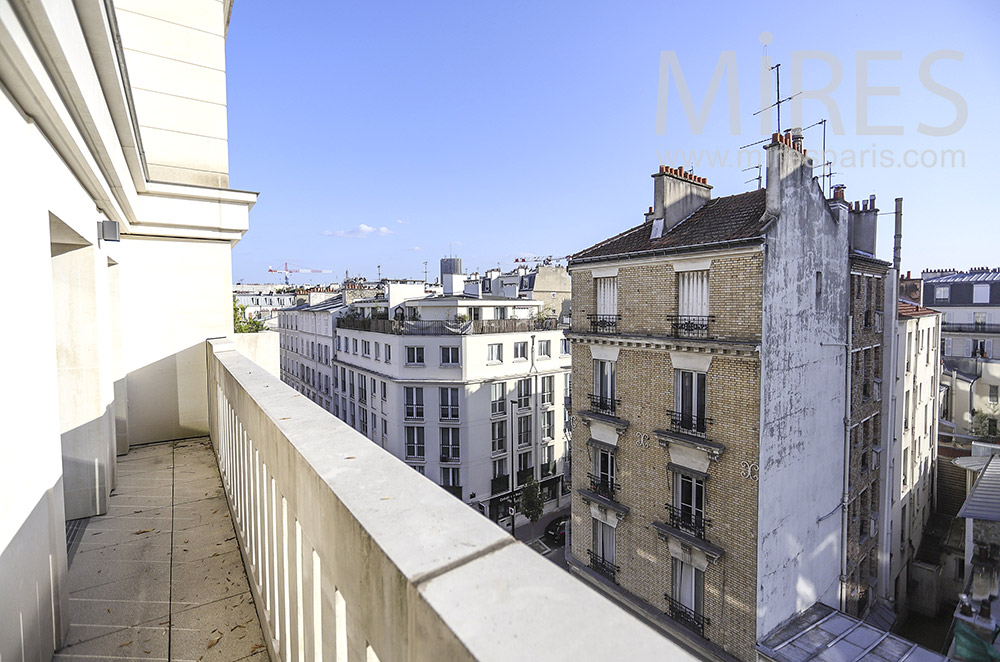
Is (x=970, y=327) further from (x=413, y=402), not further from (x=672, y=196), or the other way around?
(x=413, y=402)

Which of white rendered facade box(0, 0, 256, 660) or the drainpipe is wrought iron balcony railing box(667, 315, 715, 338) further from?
white rendered facade box(0, 0, 256, 660)

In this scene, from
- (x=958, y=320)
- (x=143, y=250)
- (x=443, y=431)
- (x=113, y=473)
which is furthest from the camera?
Result: (x=958, y=320)

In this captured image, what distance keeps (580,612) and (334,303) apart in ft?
145

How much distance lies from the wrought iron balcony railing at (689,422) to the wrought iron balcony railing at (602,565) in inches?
202

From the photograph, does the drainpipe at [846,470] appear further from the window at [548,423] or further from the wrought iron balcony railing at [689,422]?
the window at [548,423]

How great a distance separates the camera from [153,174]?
22.6ft

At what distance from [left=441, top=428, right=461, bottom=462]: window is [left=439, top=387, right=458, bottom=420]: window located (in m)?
0.78

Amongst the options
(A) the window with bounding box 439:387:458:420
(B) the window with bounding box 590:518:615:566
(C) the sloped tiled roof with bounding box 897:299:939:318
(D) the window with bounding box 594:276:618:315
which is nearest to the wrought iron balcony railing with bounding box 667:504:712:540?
(B) the window with bounding box 590:518:615:566

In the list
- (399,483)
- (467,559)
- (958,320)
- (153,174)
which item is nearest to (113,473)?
(153,174)

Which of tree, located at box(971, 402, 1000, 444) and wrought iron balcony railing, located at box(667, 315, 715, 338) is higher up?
wrought iron balcony railing, located at box(667, 315, 715, 338)

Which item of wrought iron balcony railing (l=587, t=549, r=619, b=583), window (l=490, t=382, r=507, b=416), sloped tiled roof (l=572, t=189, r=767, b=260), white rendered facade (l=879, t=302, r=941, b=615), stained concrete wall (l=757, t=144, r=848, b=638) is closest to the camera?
stained concrete wall (l=757, t=144, r=848, b=638)

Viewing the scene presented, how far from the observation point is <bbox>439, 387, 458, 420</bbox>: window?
91.5 ft

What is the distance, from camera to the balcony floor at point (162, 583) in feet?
9.37

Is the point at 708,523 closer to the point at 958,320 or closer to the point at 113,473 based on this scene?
the point at 113,473
